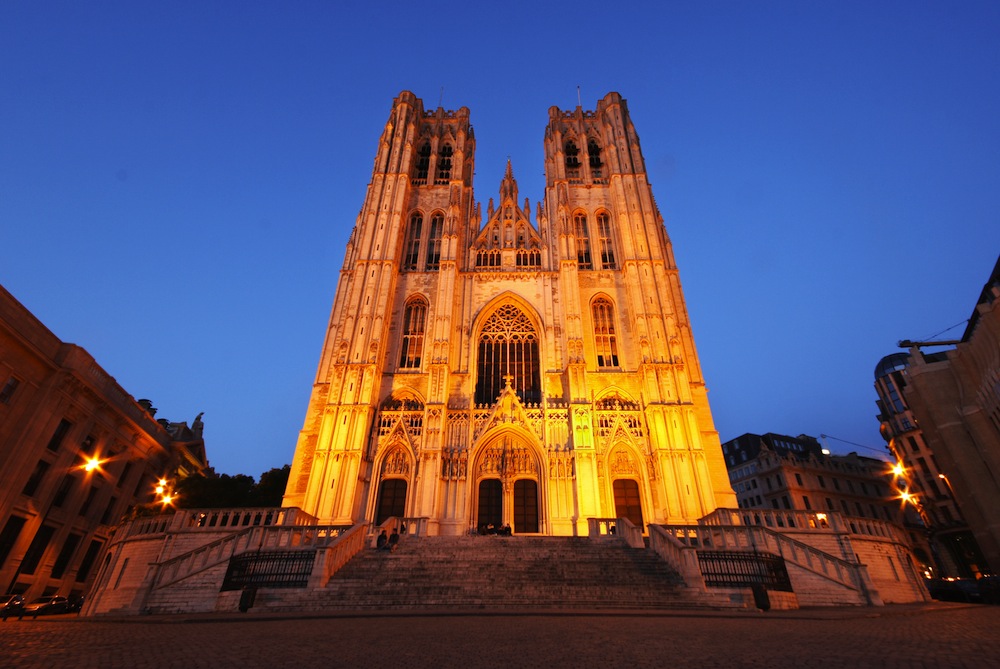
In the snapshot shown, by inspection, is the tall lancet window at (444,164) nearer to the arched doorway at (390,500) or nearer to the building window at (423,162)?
the building window at (423,162)

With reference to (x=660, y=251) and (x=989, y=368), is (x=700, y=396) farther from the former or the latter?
(x=989, y=368)

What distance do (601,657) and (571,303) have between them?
938 inches

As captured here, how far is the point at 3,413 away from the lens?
64.4 ft

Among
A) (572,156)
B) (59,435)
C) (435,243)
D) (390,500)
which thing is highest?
(572,156)

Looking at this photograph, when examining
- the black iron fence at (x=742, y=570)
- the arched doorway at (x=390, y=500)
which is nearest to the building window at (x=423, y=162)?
the arched doorway at (x=390, y=500)

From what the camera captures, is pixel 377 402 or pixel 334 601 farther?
pixel 377 402

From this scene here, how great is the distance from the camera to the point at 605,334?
2938 centimetres

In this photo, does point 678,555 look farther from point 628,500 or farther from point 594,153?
point 594,153

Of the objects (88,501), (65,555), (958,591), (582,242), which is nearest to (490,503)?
(958,591)

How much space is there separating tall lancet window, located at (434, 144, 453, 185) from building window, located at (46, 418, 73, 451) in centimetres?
2559

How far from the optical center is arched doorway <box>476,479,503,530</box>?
77.3ft

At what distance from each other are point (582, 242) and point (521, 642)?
96.8ft

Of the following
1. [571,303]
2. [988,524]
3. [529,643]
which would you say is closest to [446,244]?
[571,303]

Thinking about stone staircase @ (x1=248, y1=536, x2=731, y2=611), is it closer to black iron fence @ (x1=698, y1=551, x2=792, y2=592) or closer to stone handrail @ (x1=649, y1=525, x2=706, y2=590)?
stone handrail @ (x1=649, y1=525, x2=706, y2=590)
